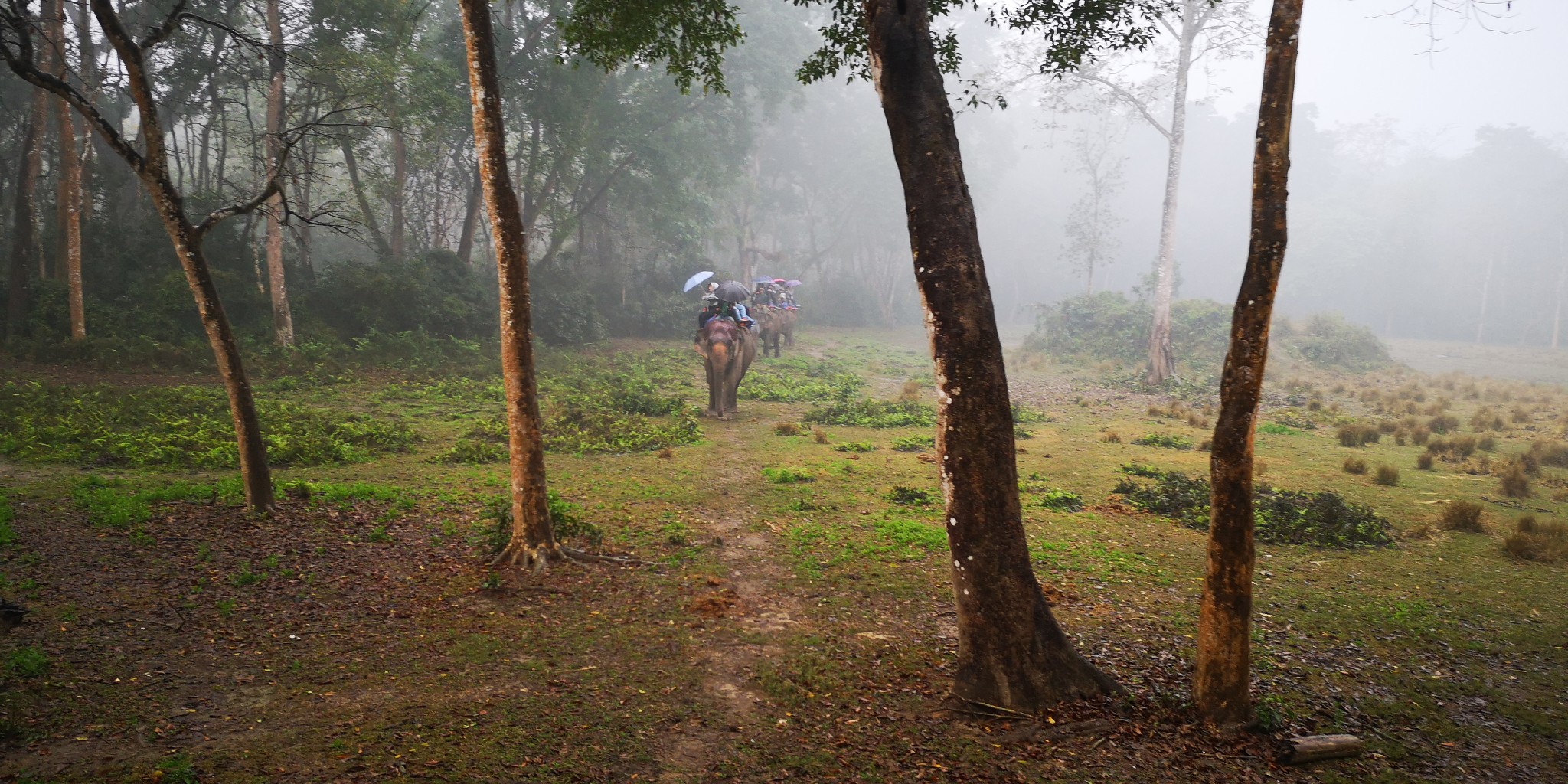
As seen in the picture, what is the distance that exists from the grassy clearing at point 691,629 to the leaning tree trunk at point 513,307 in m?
0.45

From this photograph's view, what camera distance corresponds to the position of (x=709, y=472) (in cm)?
1085

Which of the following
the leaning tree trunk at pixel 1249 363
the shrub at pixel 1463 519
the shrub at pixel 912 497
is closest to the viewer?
the leaning tree trunk at pixel 1249 363

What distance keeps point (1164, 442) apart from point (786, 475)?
728 centimetres

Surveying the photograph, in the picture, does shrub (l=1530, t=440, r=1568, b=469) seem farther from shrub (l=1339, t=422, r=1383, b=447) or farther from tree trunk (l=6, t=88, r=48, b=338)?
tree trunk (l=6, t=88, r=48, b=338)

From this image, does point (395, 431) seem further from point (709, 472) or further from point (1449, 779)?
point (1449, 779)

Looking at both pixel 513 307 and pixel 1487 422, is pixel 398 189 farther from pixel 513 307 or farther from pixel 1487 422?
pixel 1487 422

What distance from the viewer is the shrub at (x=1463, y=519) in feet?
27.4

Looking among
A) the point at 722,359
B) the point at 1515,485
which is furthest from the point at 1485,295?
the point at 722,359

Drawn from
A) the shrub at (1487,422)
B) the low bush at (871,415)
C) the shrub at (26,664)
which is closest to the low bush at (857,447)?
the low bush at (871,415)

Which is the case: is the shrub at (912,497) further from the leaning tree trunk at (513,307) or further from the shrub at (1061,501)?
the leaning tree trunk at (513,307)

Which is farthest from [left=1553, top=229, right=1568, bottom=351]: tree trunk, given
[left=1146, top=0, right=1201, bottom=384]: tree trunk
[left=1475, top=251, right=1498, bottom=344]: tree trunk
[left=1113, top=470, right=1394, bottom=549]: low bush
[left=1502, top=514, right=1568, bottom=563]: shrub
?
[left=1113, top=470, right=1394, bottom=549]: low bush

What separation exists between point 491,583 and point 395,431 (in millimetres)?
6317

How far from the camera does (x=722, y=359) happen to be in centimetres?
1529

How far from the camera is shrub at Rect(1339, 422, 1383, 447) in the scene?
13.9 metres
